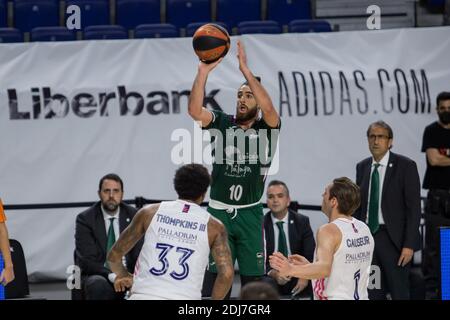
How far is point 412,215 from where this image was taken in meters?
8.49

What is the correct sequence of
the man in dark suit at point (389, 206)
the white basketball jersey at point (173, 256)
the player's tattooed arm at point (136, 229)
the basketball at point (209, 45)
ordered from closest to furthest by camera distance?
the white basketball jersey at point (173, 256) < the player's tattooed arm at point (136, 229) < the basketball at point (209, 45) < the man in dark suit at point (389, 206)

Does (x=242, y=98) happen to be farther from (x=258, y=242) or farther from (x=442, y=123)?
(x=442, y=123)

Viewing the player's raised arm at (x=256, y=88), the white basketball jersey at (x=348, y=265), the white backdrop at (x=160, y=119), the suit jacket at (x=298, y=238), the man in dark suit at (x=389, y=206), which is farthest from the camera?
the white backdrop at (x=160, y=119)

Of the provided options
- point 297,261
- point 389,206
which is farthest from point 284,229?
point 297,261

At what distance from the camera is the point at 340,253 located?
5938 millimetres

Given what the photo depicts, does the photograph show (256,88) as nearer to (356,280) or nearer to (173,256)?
(356,280)

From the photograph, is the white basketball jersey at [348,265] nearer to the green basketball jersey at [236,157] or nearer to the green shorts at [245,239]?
the green shorts at [245,239]

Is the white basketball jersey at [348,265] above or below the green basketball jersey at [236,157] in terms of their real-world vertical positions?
below

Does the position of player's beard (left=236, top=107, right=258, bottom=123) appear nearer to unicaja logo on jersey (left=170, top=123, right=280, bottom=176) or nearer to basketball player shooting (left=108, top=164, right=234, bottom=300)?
unicaja logo on jersey (left=170, top=123, right=280, bottom=176)

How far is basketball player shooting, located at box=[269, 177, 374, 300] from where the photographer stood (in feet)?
19.1

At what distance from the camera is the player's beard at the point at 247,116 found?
741 cm

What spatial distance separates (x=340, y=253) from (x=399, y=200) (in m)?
2.77

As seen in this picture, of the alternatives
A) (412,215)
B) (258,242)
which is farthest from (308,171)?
(258,242)

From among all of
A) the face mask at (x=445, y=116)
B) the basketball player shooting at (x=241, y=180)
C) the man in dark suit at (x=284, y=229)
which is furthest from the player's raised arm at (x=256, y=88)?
the face mask at (x=445, y=116)
